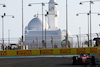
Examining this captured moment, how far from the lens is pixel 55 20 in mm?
186625

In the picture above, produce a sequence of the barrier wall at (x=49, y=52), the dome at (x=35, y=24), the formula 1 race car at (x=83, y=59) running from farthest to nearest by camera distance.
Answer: the dome at (x=35, y=24) < the barrier wall at (x=49, y=52) < the formula 1 race car at (x=83, y=59)

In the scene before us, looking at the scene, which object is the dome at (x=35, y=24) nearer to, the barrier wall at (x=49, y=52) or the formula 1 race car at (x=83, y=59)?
the barrier wall at (x=49, y=52)

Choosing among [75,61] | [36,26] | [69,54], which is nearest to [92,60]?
[75,61]

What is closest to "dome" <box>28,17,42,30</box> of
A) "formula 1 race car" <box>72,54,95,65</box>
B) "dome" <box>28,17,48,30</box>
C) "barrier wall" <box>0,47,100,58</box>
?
"dome" <box>28,17,48,30</box>

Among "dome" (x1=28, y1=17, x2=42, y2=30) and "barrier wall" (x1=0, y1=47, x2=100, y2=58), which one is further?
"dome" (x1=28, y1=17, x2=42, y2=30)

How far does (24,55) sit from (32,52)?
1.34 m

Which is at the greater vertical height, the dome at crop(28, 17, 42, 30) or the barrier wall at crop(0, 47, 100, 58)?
the dome at crop(28, 17, 42, 30)

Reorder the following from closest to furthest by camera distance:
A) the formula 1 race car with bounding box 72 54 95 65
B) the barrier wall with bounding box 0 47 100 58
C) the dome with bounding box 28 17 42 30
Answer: the formula 1 race car with bounding box 72 54 95 65 → the barrier wall with bounding box 0 47 100 58 → the dome with bounding box 28 17 42 30

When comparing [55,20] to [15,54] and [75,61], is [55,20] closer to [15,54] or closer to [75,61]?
[15,54]

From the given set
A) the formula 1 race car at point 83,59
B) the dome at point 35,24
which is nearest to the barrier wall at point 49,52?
the formula 1 race car at point 83,59

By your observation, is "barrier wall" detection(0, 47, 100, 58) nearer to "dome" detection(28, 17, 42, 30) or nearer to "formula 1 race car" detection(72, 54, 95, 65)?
"formula 1 race car" detection(72, 54, 95, 65)

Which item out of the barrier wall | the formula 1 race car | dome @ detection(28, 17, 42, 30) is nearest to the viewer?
the formula 1 race car

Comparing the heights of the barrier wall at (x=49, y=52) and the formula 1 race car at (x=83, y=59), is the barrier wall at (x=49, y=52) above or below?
below

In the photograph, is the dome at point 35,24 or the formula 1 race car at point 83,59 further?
the dome at point 35,24
